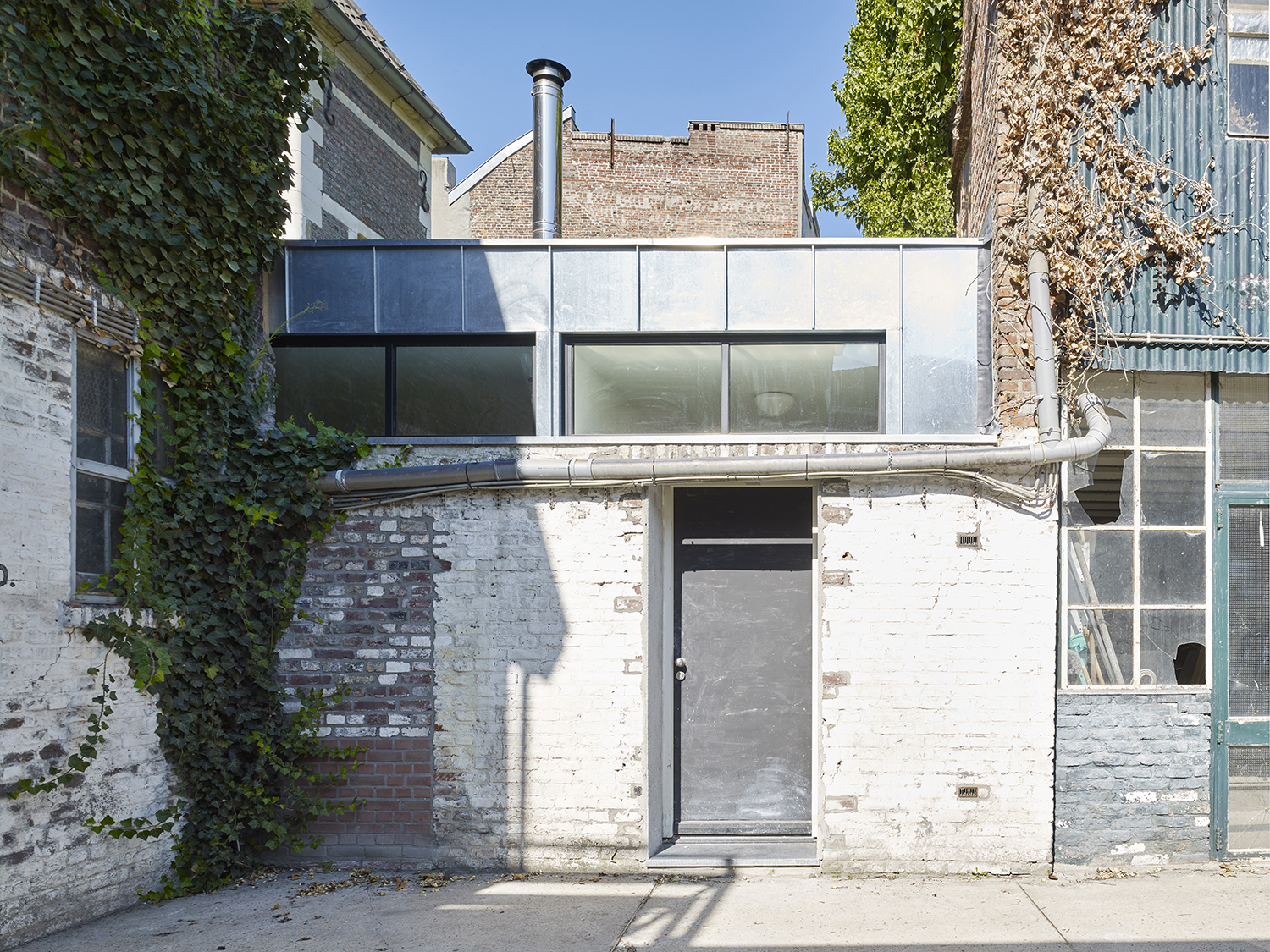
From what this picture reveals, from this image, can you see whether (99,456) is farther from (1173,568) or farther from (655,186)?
(655,186)

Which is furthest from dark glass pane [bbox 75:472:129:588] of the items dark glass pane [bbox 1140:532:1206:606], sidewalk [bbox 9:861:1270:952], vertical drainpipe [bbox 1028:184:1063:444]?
dark glass pane [bbox 1140:532:1206:606]

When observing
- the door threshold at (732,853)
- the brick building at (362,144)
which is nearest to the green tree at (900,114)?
the brick building at (362,144)

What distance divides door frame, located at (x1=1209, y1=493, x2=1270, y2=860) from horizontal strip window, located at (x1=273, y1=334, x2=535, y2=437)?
14.9 ft

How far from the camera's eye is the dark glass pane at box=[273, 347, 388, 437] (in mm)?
6086

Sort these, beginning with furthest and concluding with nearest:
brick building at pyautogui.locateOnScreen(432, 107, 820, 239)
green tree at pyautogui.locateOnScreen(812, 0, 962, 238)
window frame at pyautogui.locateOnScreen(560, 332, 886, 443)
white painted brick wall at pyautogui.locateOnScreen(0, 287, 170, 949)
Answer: brick building at pyautogui.locateOnScreen(432, 107, 820, 239), green tree at pyautogui.locateOnScreen(812, 0, 962, 238), window frame at pyautogui.locateOnScreen(560, 332, 886, 443), white painted brick wall at pyautogui.locateOnScreen(0, 287, 170, 949)

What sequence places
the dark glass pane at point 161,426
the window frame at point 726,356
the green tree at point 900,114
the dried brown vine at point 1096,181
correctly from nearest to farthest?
the dark glass pane at point 161,426 < the dried brown vine at point 1096,181 < the window frame at point 726,356 < the green tree at point 900,114

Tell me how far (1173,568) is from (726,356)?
3.18 metres

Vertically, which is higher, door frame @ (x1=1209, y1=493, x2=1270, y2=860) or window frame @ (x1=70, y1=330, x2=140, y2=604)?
window frame @ (x1=70, y1=330, x2=140, y2=604)

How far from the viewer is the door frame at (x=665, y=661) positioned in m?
5.72

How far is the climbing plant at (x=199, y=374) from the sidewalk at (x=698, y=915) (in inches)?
24.4

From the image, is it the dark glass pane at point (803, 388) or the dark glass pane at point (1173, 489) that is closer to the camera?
the dark glass pane at point (1173, 489)

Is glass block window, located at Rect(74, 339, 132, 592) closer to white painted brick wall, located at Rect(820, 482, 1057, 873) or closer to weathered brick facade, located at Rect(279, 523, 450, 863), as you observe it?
weathered brick facade, located at Rect(279, 523, 450, 863)

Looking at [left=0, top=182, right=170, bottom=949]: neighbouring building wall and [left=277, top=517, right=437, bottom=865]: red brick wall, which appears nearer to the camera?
[left=0, top=182, right=170, bottom=949]: neighbouring building wall

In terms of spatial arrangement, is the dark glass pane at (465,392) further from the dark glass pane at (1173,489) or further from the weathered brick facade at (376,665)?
the dark glass pane at (1173,489)
